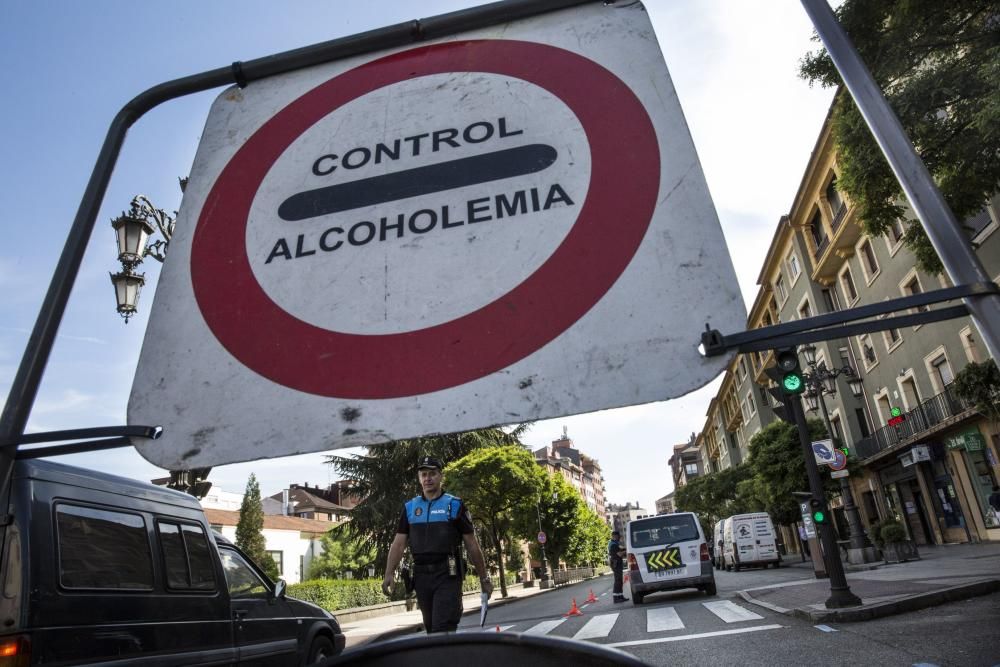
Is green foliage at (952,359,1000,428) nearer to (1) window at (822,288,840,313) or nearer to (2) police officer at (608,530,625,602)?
(2) police officer at (608,530,625,602)

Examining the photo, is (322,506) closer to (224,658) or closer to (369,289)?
(224,658)

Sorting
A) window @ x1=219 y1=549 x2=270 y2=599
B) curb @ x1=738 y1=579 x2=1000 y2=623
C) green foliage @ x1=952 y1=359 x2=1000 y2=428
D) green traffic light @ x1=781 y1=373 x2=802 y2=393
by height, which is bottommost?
curb @ x1=738 y1=579 x2=1000 y2=623

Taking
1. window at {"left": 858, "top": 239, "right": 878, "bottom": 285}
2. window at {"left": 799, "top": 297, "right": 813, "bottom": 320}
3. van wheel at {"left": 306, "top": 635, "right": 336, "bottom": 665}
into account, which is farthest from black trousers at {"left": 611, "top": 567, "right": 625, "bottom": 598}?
window at {"left": 799, "top": 297, "right": 813, "bottom": 320}

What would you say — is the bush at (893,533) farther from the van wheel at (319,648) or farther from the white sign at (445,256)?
the white sign at (445,256)

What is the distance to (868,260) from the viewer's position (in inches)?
1126

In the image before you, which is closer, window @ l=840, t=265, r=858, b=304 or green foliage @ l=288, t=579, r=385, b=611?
green foliage @ l=288, t=579, r=385, b=611

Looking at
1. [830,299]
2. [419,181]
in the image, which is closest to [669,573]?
[419,181]

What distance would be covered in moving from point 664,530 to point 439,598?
10.5 metres

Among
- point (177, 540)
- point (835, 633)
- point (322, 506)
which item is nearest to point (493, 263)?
point (177, 540)

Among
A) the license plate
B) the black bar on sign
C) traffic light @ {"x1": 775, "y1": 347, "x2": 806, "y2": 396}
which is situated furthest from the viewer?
the license plate

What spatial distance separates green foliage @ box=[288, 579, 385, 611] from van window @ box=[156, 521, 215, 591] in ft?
59.0

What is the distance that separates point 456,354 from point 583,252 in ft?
1.08

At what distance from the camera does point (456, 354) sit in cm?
127

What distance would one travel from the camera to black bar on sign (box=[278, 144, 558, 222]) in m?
1.47
